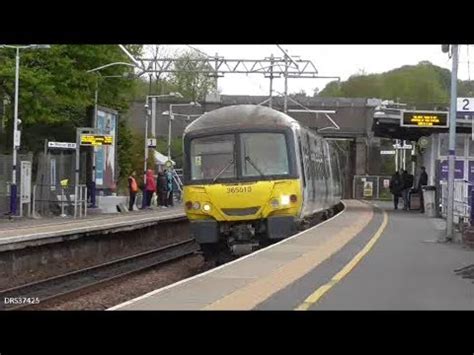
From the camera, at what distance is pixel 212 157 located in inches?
750

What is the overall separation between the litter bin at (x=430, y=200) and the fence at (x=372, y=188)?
85.8 feet

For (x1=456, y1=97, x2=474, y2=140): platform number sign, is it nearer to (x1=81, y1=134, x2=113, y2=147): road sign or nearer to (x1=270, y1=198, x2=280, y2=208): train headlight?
(x1=270, y1=198, x2=280, y2=208): train headlight

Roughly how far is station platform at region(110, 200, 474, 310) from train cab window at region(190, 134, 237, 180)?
2136 mm

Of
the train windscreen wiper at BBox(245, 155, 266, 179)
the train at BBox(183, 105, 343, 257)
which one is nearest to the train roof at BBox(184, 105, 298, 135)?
the train at BBox(183, 105, 343, 257)

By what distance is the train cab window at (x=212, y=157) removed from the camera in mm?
18875

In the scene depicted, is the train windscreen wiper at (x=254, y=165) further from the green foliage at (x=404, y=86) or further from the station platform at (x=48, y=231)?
the green foliage at (x=404, y=86)

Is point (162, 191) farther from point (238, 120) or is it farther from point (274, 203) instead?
point (274, 203)

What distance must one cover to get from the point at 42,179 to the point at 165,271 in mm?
14564

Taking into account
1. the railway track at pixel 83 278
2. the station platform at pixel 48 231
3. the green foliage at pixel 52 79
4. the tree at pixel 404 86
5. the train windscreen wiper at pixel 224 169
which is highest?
the tree at pixel 404 86

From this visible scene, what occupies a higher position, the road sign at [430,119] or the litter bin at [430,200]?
the road sign at [430,119]

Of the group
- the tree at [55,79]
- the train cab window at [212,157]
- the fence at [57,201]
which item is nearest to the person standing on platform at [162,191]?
the tree at [55,79]
